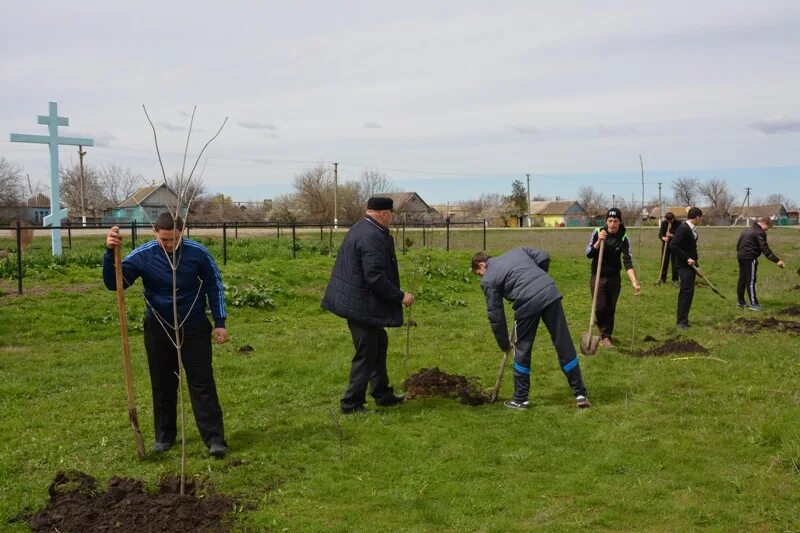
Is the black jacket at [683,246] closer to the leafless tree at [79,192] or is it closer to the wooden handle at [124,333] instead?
the wooden handle at [124,333]

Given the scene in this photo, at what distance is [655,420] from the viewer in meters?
6.27

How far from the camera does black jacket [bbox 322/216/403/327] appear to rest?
6.29 meters

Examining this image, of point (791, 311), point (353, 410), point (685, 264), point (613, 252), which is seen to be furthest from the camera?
point (791, 311)

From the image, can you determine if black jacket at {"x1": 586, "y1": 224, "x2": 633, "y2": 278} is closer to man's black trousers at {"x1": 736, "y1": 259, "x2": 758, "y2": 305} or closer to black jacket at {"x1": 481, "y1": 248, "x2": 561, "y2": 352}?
black jacket at {"x1": 481, "y1": 248, "x2": 561, "y2": 352}

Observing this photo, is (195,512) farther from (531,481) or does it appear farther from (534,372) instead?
(534,372)

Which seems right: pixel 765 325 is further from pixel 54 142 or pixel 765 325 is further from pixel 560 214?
pixel 560 214

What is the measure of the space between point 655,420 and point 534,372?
2.24 m

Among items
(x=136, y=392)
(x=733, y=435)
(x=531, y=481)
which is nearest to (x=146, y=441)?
(x=136, y=392)

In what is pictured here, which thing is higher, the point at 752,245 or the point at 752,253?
the point at 752,245

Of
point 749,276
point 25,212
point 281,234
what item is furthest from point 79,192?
point 749,276

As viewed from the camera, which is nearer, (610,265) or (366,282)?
(366,282)

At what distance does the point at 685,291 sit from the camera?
11414 millimetres

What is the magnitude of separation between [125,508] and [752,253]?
12412 mm

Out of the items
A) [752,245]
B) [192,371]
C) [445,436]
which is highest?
[752,245]
